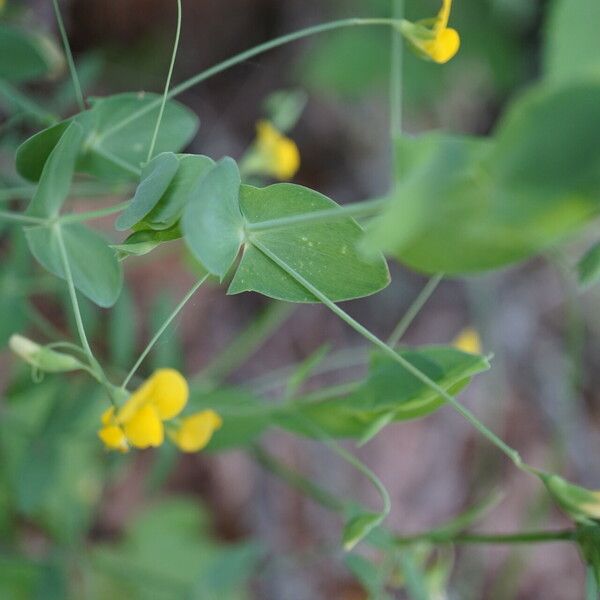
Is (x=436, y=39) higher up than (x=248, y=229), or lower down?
higher up

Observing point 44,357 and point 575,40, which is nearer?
point 575,40

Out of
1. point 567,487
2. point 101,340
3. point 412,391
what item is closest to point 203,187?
point 412,391

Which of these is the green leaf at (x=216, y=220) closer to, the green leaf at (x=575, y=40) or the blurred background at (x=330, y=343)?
the green leaf at (x=575, y=40)

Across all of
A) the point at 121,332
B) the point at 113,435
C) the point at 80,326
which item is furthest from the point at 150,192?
the point at 121,332

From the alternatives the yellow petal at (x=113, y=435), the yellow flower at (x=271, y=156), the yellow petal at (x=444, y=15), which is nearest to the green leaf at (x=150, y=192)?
the yellow petal at (x=113, y=435)

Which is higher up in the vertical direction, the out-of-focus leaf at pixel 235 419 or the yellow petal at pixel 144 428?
the yellow petal at pixel 144 428

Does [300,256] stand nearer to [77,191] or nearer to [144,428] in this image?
[144,428]
